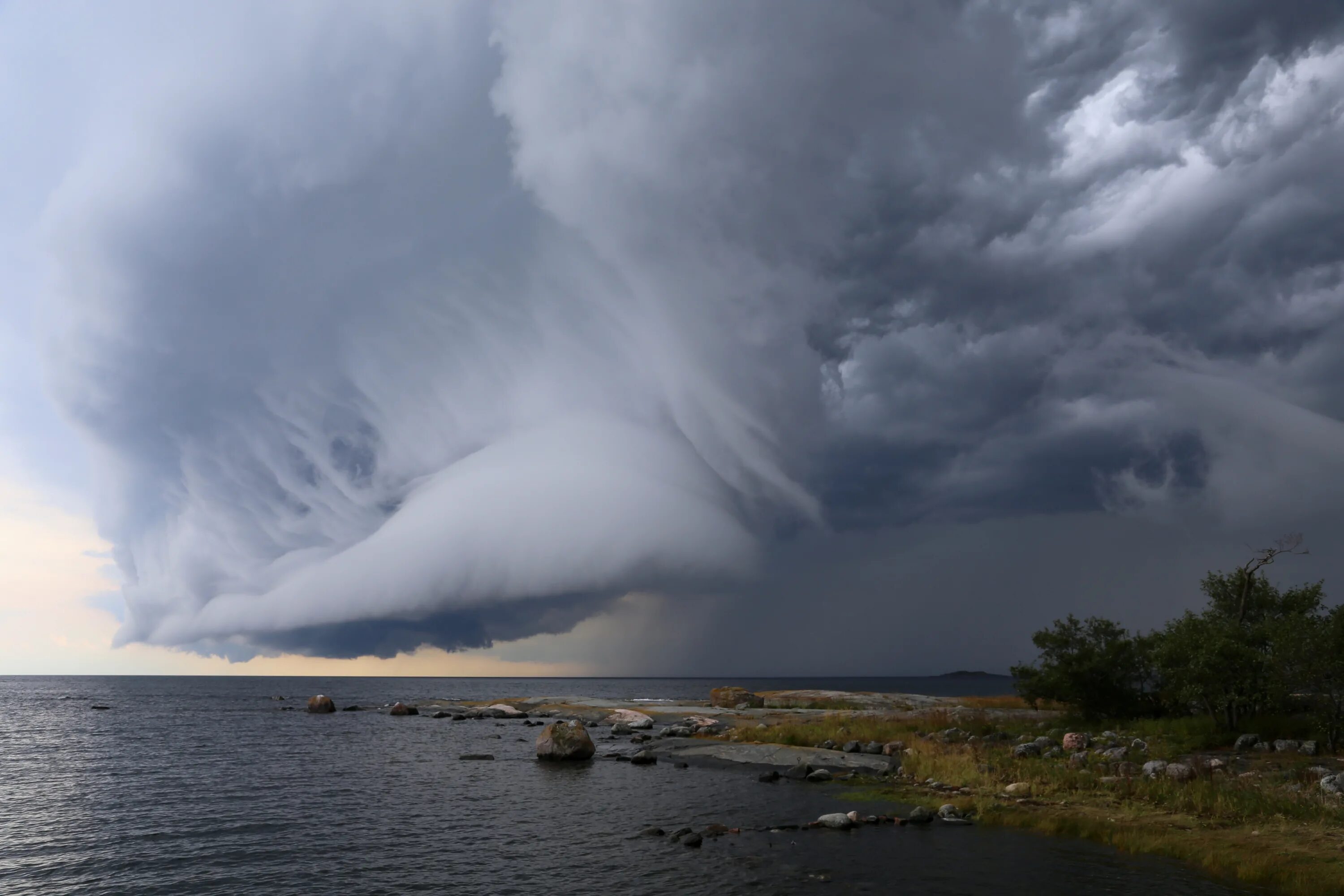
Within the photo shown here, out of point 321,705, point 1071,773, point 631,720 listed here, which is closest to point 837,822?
point 1071,773

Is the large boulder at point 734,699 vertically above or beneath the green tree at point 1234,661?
beneath

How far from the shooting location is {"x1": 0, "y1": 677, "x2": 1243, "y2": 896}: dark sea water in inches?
919

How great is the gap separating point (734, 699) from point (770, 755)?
187 feet

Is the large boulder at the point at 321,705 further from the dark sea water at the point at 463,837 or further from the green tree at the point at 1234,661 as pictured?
the green tree at the point at 1234,661

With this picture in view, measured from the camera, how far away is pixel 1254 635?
150 ft

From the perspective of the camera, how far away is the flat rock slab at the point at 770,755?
44531mm

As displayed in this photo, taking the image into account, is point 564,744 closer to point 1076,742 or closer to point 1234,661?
point 1076,742

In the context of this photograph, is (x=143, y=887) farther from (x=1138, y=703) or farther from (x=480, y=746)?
(x=1138, y=703)

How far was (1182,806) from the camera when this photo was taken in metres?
28.4

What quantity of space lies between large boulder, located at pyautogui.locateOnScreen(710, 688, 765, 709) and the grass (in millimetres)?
56333

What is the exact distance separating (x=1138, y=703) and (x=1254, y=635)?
11949 mm

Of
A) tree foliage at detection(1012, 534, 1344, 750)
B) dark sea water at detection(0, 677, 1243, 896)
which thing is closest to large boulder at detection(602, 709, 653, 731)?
dark sea water at detection(0, 677, 1243, 896)

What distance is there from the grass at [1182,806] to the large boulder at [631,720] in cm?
3892

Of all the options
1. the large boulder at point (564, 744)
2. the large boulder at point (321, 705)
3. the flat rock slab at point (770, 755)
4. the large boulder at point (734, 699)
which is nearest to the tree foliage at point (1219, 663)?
the flat rock slab at point (770, 755)
